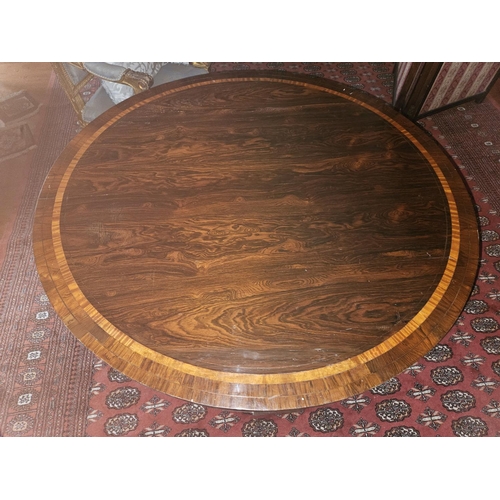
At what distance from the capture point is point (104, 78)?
1475mm

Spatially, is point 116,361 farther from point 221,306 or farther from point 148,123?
point 148,123

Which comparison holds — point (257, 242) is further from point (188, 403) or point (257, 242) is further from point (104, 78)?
point (104, 78)

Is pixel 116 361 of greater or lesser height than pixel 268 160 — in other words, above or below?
below

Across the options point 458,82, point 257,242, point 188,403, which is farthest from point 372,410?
point 458,82

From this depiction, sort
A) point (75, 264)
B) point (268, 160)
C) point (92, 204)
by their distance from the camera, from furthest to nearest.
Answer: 1. point (268, 160)
2. point (92, 204)
3. point (75, 264)

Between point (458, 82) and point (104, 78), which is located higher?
point (458, 82)

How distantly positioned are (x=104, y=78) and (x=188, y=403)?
121 centimetres

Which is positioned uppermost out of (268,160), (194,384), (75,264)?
(268,160)

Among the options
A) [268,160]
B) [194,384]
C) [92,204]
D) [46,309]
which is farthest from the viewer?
[46,309]

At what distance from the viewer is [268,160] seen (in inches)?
46.4

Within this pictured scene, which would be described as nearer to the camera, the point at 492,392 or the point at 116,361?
the point at 116,361

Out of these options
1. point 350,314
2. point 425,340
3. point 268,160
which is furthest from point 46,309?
point 425,340

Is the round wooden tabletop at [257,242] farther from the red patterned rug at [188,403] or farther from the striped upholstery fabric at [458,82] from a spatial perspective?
the striped upholstery fabric at [458,82]

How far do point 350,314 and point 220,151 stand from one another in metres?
0.63
